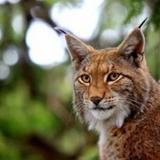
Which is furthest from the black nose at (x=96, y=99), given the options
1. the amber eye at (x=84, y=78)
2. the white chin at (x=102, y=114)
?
the amber eye at (x=84, y=78)

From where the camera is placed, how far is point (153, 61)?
7035mm

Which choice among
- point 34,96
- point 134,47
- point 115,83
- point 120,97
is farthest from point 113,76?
point 34,96

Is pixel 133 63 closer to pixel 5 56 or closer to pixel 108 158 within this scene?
pixel 108 158

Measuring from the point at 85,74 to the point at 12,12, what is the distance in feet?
16.5

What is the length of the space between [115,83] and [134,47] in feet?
1.07

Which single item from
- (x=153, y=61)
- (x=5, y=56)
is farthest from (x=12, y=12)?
(x=153, y=61)

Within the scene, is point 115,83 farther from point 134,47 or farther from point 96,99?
point 134,47

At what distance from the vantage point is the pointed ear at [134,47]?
19.4ft

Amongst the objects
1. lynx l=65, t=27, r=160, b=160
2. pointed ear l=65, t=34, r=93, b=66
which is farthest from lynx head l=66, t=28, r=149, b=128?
pointed ear l=65, t=34, r=93, b=66

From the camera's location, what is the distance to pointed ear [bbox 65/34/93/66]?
6312 millimetres

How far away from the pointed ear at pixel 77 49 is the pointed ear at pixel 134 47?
351mm

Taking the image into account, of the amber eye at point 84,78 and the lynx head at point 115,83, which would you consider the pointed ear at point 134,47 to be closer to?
the lynx head at point 115,83

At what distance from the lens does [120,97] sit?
6.01 metres

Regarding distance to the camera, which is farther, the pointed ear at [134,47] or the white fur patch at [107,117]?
the white fur patch at [107,117]
